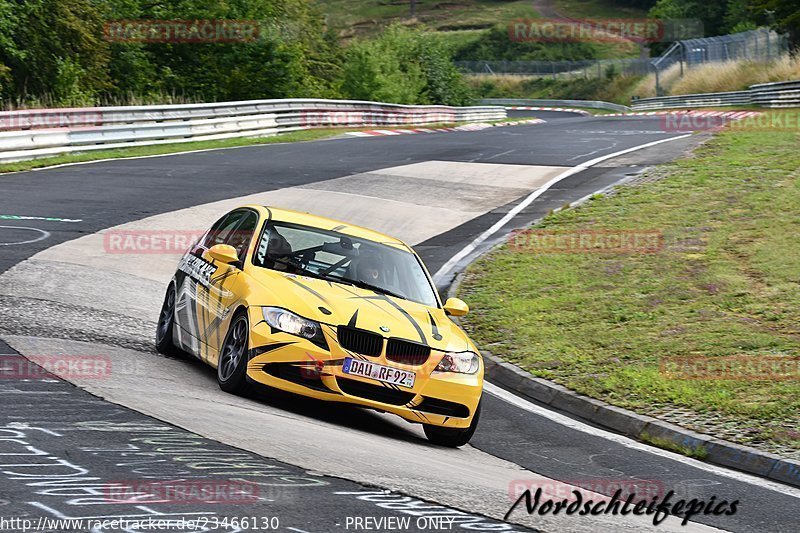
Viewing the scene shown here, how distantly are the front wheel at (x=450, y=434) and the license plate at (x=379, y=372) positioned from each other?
48 cm

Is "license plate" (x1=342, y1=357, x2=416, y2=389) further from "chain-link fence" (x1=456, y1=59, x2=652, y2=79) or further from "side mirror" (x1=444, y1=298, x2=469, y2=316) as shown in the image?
"chain-link fence" (x1=456, y1=59, x2=652, y2=79)

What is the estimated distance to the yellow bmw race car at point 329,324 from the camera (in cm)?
838

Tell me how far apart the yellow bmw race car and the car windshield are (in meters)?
0.01

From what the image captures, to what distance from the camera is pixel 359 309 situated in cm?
870

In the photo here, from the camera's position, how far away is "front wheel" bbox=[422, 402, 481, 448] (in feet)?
28.9

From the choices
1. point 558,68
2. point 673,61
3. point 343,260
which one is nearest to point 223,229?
point 343,260

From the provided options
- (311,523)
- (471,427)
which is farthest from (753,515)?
(311,523)

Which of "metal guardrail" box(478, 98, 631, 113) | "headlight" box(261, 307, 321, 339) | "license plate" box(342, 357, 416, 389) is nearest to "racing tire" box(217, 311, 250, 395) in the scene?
"headlight" box(261, 307, 321, 339)

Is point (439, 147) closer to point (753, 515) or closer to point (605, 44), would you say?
point (753, 515)

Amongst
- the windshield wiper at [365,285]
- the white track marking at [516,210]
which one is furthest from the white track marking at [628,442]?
the white track marking at [516,210]

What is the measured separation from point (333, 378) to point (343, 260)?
5.47 ft

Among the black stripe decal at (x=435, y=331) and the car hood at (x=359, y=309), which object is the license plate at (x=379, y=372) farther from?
the black stripe decal at (x=435, y=331)

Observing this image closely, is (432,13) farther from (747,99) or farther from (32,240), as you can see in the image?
(32,240)

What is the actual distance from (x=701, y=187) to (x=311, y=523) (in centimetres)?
1796
